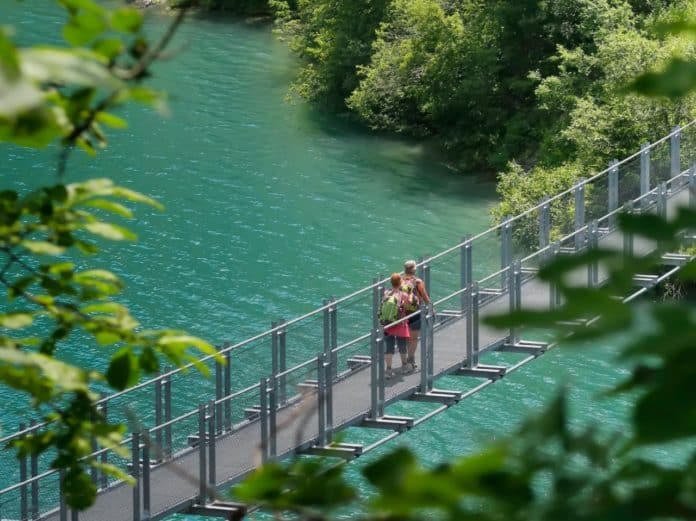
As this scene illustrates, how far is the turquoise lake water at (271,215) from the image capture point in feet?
54.7

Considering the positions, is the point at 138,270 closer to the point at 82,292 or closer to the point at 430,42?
the point at 430,42

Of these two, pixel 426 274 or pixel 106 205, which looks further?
pixel 426 274

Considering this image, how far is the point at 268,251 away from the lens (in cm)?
2136

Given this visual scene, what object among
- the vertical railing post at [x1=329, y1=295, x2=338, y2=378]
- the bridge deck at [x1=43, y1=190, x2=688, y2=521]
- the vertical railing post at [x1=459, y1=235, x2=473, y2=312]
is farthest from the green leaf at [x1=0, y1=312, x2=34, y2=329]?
the vertical railing post at [x1=459, y1=235, x2=473, y2=312]

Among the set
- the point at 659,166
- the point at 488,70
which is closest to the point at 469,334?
the point at 659,166

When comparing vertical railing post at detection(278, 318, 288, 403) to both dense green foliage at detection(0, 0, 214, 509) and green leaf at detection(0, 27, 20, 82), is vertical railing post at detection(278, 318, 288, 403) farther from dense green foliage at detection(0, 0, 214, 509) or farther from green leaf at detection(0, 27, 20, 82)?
green leaf at detection(0, 27, 20, 82)

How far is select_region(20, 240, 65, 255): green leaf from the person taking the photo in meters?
1.63

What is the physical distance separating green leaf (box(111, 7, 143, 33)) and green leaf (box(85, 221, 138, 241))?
1.38ft

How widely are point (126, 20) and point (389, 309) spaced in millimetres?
10602

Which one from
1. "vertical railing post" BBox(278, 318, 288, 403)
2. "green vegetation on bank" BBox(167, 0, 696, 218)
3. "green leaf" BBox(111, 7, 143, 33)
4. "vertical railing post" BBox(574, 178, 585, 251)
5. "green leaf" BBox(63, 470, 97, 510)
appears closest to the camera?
"green leaf" BBox(111, 7, 143, 33)

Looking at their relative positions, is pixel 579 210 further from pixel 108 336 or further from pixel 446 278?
pixel 108 336

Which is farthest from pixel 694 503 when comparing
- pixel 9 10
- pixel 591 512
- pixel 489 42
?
pixel 9 10

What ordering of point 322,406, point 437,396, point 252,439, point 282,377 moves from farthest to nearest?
1. point 437,396
2. point 282,377
3. point 252,439
4. point 322,406

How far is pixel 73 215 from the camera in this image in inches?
74.1
